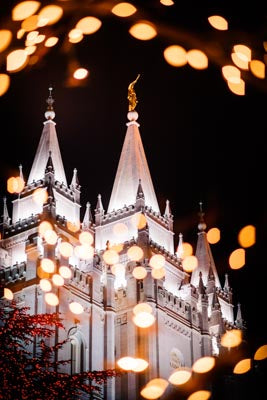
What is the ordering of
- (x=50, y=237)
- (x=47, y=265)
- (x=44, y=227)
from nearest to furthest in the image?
1. (x=47, y=265)
2. (x=50, y=237)
3. (x=44, y=227)

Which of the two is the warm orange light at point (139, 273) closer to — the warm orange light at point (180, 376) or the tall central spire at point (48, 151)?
the warm orange light at point (180, 376)

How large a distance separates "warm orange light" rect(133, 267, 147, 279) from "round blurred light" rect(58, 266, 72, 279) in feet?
19.3

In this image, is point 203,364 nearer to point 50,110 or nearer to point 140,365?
point 140,365

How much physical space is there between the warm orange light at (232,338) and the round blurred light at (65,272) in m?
14.5

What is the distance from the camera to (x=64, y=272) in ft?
148

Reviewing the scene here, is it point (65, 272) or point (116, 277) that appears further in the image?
point (116, 277)

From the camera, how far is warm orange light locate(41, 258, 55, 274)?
44125 millimetres

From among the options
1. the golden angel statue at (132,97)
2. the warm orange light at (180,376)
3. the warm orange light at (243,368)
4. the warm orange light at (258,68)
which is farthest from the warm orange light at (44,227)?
the warm orange light at (258,68)

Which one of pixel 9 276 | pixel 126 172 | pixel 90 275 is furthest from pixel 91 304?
pixel 126 172

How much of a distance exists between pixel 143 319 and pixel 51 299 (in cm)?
756

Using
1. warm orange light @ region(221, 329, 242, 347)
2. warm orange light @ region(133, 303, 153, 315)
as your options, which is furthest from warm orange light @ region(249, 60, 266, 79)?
warm orange light @ region(221, 329, 242, 347)

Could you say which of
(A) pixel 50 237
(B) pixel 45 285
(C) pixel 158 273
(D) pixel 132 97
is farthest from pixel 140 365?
(D) pixel 132 97

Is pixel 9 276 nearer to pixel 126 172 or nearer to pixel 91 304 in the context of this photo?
pixel 91 304

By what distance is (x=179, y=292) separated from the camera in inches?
2140
